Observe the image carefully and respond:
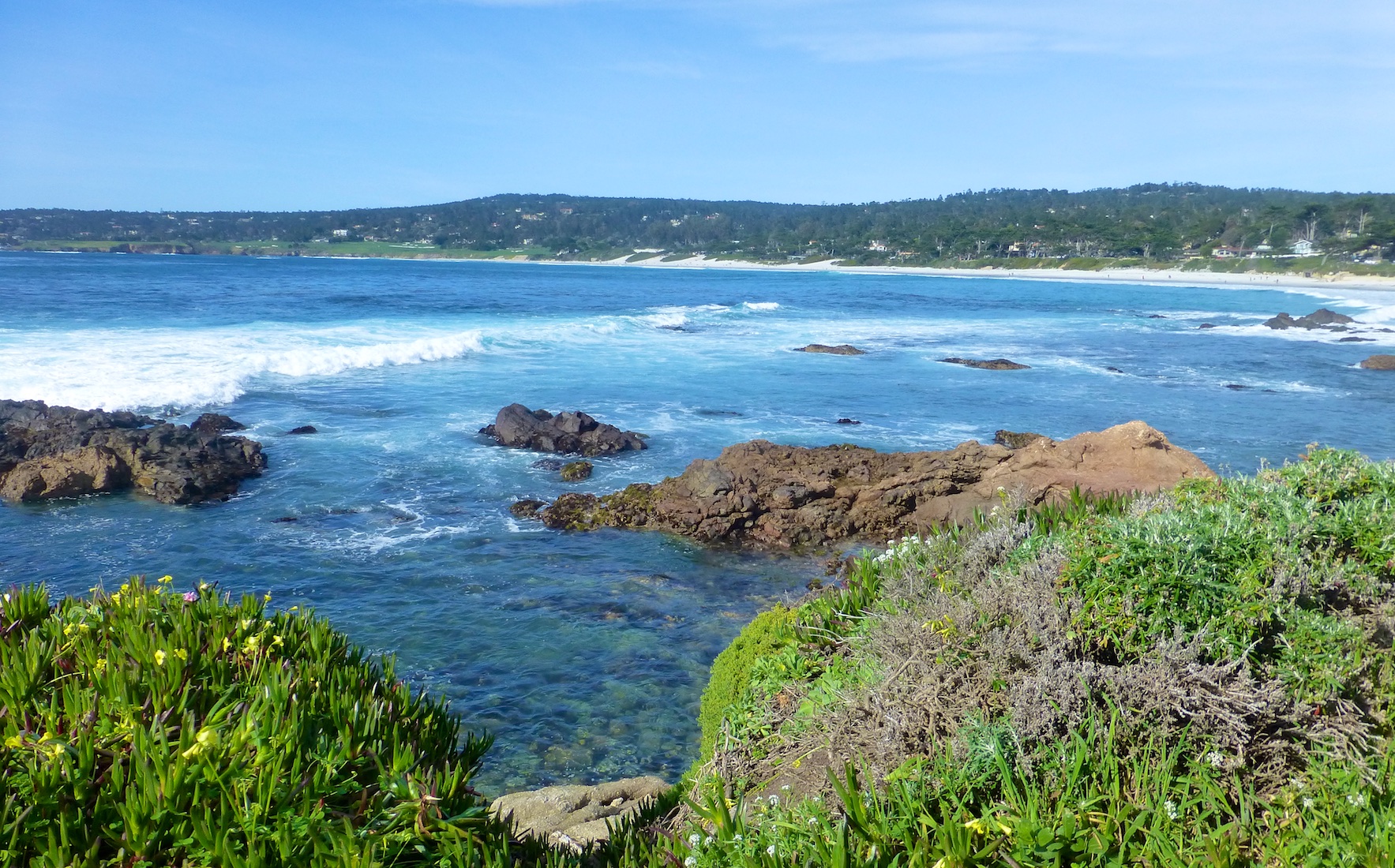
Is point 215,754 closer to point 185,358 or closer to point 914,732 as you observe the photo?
point 914,732

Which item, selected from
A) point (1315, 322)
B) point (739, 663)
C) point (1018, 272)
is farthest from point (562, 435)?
point (1018, 272)

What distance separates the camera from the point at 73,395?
75.3 feet

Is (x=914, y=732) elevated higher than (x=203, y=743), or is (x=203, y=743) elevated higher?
(x=203, y=743)

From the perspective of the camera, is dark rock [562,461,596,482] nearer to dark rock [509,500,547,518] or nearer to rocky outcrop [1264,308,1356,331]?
dark rock [509,500,547,518]

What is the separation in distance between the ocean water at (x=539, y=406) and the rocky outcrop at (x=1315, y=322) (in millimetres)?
2264

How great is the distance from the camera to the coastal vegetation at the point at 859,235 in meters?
110

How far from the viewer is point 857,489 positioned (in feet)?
47.0

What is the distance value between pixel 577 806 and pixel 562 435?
1318 cm

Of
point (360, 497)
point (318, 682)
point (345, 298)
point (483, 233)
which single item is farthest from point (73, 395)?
point (483, 233)

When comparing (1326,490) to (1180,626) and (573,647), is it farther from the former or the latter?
(573,647)

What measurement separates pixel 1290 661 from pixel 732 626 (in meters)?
6.67

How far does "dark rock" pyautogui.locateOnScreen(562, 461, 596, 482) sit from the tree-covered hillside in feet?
343

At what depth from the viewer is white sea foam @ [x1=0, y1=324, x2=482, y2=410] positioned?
932 inches

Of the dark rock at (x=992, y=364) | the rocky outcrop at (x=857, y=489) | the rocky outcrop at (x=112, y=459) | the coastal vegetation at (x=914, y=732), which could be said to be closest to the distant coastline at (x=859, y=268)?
the dark rock at (x=992, y=364)
